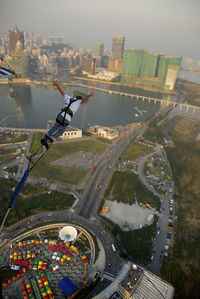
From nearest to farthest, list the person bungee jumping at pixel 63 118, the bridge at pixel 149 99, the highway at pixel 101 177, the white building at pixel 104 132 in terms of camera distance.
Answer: the person bungee jumping at pixel 63 118 < the highway at pixel 101 177 < the white building at pixel 104 132 < the bridge at pixel 149 99

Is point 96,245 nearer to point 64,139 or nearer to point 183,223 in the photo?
point 183,223

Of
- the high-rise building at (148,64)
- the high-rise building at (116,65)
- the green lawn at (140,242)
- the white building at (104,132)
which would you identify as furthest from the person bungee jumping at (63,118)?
the high-rise building at (116,65)

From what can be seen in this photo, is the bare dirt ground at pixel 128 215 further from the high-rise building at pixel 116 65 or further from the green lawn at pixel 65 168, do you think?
the high-rise building at pixel 116 65

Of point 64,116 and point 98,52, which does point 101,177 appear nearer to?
point 64,116

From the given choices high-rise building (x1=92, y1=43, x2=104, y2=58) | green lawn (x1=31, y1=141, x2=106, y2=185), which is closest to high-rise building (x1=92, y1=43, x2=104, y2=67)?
high-rise building (x1=92, y1=43, x2=104, y2=58)

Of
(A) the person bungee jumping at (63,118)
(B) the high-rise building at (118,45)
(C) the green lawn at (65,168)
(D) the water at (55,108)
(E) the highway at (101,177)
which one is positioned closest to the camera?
(A) the person bungee jumping at (63,118)

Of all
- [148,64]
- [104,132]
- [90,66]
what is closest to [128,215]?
[104,132]

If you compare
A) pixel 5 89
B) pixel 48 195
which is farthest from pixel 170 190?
pixel 5 89
